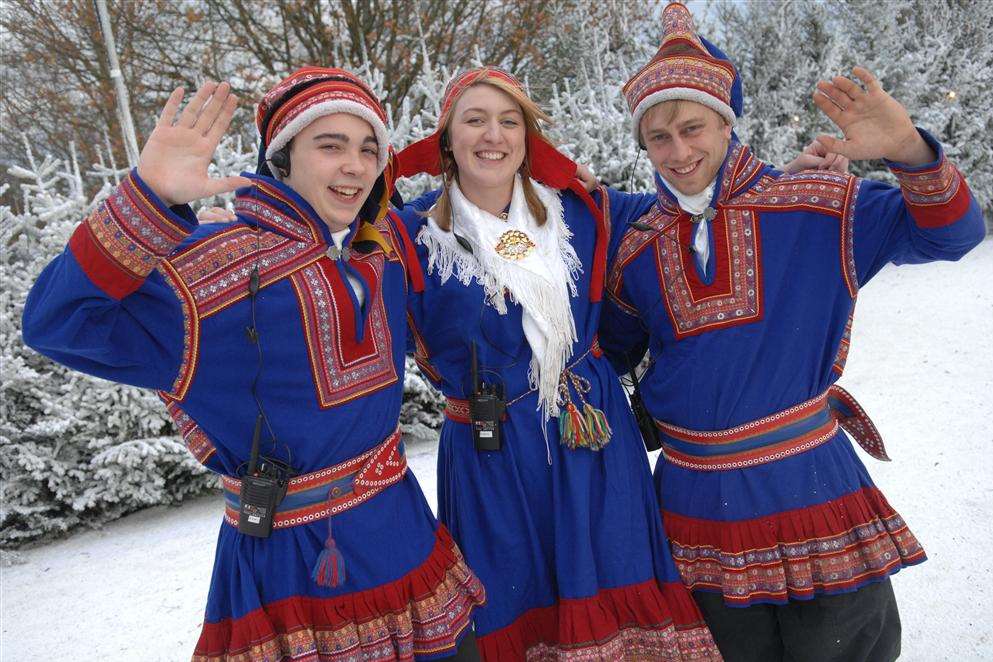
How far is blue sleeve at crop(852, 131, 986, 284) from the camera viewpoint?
1.80 meters

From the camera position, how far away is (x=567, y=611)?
6.91 ft

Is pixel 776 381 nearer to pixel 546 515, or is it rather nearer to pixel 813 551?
pixel 813 551

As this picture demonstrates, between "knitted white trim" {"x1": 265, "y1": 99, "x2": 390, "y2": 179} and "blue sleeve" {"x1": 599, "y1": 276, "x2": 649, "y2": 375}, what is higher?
"knitted white trim" {"x1": 265, "y1": 99, "x2": 390, "y2": 179}

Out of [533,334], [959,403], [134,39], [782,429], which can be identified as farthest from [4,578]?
[134,39]

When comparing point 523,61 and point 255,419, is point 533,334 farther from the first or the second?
point 523,61

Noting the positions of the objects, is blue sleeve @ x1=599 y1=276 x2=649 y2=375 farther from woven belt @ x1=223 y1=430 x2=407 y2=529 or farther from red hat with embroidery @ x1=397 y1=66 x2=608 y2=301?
woven belt @ x1=223 y1=430 x2=407 y2=529

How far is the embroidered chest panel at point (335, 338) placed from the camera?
1723 mm

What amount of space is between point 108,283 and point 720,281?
1.52 m

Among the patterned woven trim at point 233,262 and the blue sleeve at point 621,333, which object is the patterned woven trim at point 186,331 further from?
the blue sleeve at point 621,333

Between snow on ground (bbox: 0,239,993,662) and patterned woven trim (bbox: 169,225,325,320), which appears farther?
snow on ground (bbox: 0,239,993,662)

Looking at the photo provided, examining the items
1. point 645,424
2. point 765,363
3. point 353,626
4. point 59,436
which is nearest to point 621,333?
point 645,424

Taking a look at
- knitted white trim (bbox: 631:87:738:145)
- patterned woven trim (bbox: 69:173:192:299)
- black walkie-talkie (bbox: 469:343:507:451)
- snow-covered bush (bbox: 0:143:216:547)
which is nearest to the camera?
patterned woven trim (bbox: 69:173:192:299)

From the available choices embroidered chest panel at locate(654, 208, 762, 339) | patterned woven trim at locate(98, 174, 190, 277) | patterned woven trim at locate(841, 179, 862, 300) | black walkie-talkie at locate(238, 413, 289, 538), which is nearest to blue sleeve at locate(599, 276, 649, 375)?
embroidered chest panel at locate(654, 208, 762, 339)

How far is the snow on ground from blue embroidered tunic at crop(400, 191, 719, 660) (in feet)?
4.35
